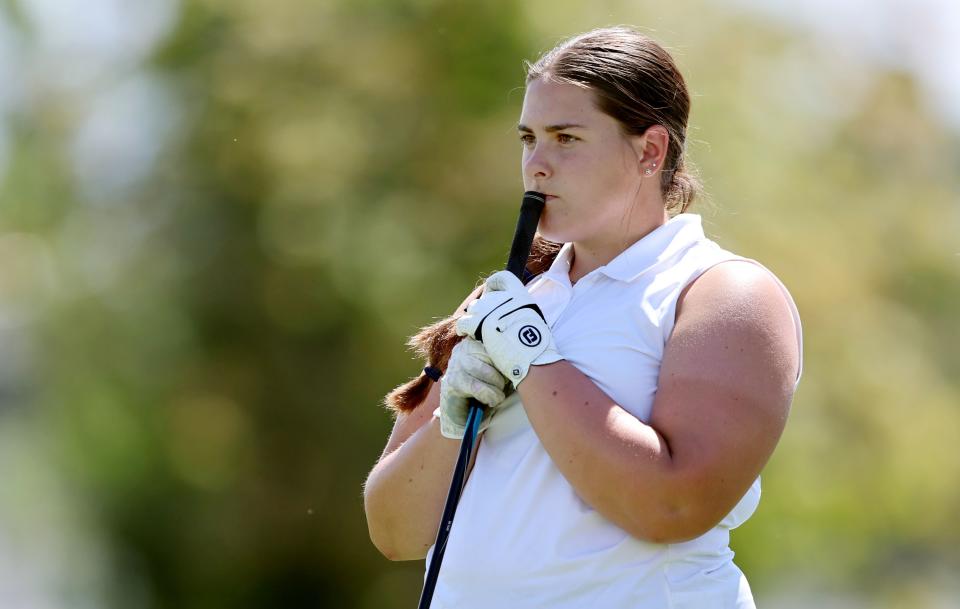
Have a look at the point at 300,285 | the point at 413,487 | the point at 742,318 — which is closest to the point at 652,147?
the point at 742,318

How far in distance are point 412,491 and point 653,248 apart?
2.12 ft

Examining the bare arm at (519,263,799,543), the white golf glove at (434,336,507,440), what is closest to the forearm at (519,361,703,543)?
the bare arm at (519,263,799,543)

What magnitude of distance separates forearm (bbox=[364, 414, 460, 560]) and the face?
0.45 meters

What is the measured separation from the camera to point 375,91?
8.61 meters

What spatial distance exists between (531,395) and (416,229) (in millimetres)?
6342

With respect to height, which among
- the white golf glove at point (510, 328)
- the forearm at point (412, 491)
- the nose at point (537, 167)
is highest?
the nose at point (537, 167)

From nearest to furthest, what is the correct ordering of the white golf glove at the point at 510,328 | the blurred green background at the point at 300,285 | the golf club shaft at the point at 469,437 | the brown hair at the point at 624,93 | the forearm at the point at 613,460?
the forearm at the point at 613,460 → the white golf glove at the point at 510,328 → the golf club shaft at the point at 469,437 → the brown hair at the point at 624,93 → the blurred green background at the point at 300,285

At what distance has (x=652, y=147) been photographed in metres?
2.33

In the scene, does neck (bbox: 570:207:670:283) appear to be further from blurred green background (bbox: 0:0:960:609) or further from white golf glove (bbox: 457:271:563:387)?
blurred green background (bbox: 0:0:960:609)

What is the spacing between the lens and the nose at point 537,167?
7.38 ft

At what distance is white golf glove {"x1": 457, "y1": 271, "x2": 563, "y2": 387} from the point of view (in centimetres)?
205

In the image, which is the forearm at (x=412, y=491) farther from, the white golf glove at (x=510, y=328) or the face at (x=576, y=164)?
the face at (x=576, y=164)

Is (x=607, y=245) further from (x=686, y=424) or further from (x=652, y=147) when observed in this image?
(x=686, y=424)

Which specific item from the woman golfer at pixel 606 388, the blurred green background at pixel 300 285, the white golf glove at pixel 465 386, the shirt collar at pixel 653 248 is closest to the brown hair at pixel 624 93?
the woman golfer at pixel 606 388
